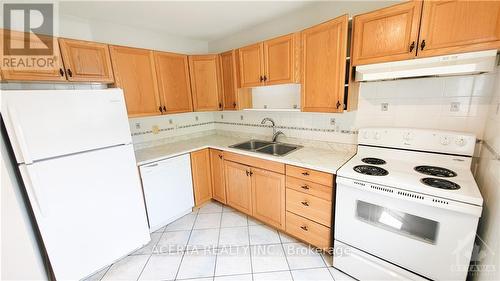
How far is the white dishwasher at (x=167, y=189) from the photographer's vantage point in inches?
85.3

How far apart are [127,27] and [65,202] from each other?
2.07 meters

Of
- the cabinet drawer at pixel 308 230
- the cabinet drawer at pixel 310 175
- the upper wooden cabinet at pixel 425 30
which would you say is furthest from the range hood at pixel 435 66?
the cabinet drawer at pixel 308 230

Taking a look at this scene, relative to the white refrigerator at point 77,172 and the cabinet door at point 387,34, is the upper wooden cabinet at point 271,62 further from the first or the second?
the white refrigerator at point 77,172

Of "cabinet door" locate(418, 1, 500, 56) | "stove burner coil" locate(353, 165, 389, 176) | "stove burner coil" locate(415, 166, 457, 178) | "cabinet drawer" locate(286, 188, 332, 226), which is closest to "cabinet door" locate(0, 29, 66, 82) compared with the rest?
"cabinet drawer" locate(286, 188, 332, 226)

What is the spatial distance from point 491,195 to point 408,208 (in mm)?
428

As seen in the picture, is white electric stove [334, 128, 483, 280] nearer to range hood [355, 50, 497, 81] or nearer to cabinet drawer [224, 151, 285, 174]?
range hood [355, 50, 497, 81]

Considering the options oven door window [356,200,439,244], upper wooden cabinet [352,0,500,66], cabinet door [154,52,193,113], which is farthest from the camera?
cabinet door [154,52,193,113]

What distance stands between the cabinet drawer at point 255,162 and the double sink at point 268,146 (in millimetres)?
151

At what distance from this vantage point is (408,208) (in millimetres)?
1278

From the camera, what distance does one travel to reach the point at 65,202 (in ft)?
4.96

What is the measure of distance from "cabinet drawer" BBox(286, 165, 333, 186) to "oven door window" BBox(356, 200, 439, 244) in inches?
10.7

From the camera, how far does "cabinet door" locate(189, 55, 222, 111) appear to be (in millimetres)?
2715

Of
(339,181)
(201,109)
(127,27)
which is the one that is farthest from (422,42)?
(127,27)

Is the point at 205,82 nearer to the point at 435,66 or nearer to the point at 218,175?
the point at 218,175
